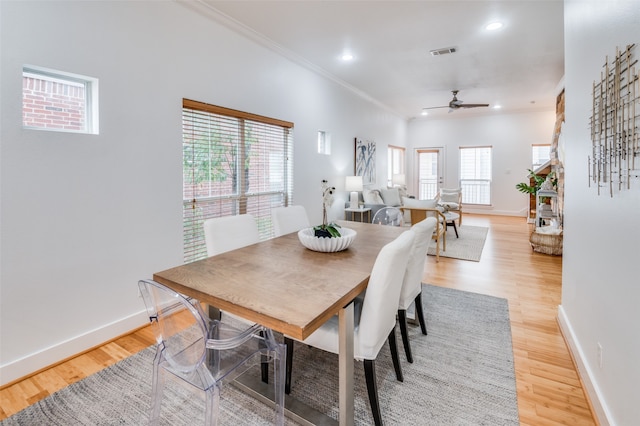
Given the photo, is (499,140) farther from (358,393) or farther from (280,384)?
(280,384)

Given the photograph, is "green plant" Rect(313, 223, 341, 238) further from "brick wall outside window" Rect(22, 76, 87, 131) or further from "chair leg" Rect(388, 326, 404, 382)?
"brick wall outside window" Rect(22, 76, 87, 131)

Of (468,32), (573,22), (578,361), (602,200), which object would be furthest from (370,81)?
(578,361)

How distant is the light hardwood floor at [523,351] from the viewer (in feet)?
5.64

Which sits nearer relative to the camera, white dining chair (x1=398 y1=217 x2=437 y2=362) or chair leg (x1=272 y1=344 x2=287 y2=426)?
chair leg (x1=272 y1=344 x2=287 y2=426)

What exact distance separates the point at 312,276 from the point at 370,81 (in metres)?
4.80

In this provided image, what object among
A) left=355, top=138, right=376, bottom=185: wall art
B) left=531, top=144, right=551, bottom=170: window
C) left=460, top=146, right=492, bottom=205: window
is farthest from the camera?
left=460, top=146, right=492, bottom=205: window

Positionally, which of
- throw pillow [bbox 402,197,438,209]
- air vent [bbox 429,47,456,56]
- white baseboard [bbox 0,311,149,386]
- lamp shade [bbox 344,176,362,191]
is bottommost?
white baseboard [bbox 0,311,149,386]

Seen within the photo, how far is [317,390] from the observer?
1.84 metres

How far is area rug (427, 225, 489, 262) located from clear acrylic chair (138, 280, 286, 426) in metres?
3.79

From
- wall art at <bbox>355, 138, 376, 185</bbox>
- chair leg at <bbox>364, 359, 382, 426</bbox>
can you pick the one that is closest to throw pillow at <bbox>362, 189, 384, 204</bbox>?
wall art at <bbox>355, 138, 376, 185</bbox>

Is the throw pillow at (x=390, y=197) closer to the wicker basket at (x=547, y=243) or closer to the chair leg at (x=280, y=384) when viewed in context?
the wicker basket at (x=547, y=243)

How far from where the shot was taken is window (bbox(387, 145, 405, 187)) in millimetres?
8281

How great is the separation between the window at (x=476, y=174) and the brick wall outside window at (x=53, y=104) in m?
9.12

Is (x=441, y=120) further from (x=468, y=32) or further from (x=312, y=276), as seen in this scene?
(x=312, y=276)
